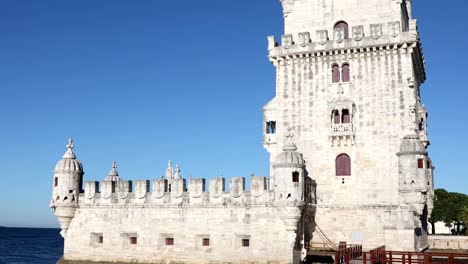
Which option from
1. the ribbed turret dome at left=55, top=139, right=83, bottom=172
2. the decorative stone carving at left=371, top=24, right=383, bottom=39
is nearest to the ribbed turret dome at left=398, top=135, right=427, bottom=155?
the decorative stone carving at left=371, top=24, right=383, bottom=39

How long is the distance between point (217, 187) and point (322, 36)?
13.4 meters

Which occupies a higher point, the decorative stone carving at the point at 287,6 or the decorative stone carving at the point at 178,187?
the decorative stone carving at the point at 287,6

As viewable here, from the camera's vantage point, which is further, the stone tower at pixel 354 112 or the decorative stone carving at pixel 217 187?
the stone tower at pixel 354 112

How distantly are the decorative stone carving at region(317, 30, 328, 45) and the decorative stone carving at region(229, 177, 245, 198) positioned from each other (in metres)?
11.7

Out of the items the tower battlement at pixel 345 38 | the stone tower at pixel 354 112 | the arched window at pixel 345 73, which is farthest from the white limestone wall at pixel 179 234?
the tower battlement at pixel 345 38

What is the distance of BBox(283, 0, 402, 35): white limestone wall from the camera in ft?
121

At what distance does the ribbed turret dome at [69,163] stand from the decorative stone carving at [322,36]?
781 inches

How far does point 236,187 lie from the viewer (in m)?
33.8

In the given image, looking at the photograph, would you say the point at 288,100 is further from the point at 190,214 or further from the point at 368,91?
the point at 190,214

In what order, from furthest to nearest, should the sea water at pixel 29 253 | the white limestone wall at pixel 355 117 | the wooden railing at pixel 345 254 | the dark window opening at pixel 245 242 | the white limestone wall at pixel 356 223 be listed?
1. the sea water at pixel 29 253
2. the white limestone wall at pixel 355 117
3. the white limestone wall at pixel 356 223
4. the dark window opening at pixel 245 242
5. the wooden railing at pixel 345 254

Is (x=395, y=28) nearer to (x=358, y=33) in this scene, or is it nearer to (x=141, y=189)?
(x=358, y=33)

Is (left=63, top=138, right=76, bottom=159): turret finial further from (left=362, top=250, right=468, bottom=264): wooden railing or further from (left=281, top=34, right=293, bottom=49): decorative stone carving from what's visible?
(left=362, top=250, right=468, bottom=264): wooden railing

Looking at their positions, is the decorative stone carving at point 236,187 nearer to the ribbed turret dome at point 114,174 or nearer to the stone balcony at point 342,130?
the stone balcony at point 342,130

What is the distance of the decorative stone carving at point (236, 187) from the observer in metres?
33.7
